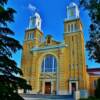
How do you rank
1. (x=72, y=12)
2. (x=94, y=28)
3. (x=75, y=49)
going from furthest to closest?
(x=72, y=12), (x=75, y=49), (x=94, y=28)

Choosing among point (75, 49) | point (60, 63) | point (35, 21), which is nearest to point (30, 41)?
point (35, 21)

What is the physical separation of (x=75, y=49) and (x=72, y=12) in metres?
8.20

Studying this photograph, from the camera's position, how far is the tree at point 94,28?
1006cm

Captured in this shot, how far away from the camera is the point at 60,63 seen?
105ft

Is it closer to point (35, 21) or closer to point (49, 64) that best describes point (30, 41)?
point (35, 21)

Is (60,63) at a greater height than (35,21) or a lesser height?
lesser

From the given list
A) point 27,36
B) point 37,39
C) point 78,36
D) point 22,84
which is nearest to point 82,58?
point 78,36

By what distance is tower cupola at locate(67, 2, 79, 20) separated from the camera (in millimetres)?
34991

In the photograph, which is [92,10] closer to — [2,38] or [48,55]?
[2,38]

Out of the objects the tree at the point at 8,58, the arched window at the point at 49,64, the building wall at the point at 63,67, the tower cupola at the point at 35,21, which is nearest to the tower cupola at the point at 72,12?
the building wall at the point at 63,67

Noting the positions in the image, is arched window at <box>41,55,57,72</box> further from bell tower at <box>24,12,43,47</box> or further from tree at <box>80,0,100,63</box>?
tree at <box>80,0,100,63</box>

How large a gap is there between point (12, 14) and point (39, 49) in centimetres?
2802

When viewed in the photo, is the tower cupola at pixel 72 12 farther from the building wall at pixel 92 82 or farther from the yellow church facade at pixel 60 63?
the building wall at pixel 92 82

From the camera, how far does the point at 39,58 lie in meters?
34.8
